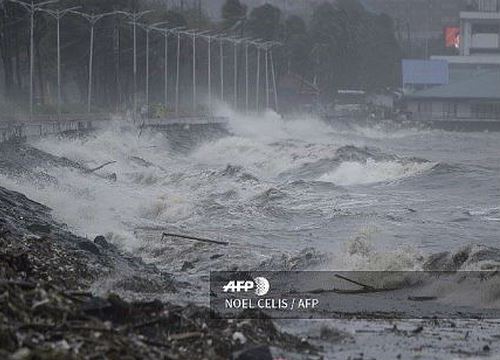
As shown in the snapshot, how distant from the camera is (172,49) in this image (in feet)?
382

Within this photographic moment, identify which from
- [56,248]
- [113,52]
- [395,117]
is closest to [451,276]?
[56,248]

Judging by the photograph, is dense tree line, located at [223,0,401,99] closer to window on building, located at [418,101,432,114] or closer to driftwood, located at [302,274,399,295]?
window on building, located at [418,101,432,114]

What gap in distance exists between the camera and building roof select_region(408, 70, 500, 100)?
422ft

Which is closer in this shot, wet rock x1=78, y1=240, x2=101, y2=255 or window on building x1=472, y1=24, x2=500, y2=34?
wet rock x1=78, y1=240, x2=101, y2=255

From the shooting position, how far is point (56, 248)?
17.1 meters

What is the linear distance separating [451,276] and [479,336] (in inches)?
226

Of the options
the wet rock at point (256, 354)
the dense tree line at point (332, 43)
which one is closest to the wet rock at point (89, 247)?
the wet rock at point (256, 354)

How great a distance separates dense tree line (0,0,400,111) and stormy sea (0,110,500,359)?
21.2 metres

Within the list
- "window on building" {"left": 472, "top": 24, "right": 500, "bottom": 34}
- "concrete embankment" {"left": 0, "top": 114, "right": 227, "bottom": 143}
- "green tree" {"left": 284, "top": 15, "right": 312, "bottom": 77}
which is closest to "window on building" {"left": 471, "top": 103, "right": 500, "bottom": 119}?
"window on building" {"left": 472, "top": 24, "right": 500, "bottom": 34}

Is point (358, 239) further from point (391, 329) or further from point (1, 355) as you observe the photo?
point (1, 355)

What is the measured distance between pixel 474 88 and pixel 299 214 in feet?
330

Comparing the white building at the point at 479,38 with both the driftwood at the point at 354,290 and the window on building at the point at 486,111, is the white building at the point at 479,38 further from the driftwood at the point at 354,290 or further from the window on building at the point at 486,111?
the driftwood at the point at 354,290

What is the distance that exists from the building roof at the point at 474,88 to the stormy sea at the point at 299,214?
60549 millimetres

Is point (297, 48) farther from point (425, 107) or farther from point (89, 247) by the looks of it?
→ point (89, 247)
